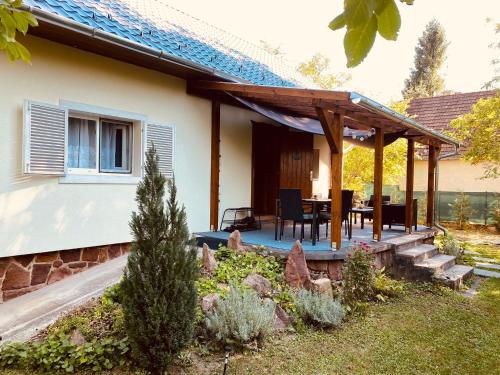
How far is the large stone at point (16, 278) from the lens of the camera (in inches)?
236

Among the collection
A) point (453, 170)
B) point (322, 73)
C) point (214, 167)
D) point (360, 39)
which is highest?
point (322, 73)

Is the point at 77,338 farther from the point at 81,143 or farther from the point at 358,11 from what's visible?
the point at 358,11

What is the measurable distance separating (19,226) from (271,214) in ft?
25.5

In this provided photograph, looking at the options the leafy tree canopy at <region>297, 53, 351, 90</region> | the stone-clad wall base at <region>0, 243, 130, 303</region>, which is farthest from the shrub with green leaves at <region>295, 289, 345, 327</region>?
the leafy tree canopy at <region>297, 53, 351, 90</region>

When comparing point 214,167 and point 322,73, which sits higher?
point 322,73

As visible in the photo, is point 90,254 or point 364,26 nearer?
point 364,26

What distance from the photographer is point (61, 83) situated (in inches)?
260

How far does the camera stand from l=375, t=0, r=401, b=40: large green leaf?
5.74 ft

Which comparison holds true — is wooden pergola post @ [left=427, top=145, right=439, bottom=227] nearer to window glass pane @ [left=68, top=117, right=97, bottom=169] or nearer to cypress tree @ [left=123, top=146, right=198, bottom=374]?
window glass pane @ [left=68, top=117, right=97, bottom=169]

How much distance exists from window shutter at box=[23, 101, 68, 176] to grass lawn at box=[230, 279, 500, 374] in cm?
429

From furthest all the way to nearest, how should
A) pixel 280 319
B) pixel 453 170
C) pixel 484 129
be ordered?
pixel 453 170
pixel 484 129
pixel 280 319

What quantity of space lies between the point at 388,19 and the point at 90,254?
6790 millimetres

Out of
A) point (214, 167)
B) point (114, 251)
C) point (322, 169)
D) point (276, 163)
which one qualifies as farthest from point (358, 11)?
point (322, 169)

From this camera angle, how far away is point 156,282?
4.09 m
